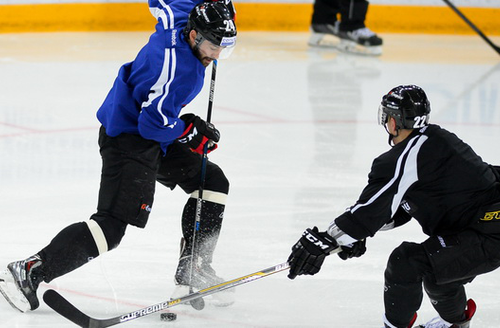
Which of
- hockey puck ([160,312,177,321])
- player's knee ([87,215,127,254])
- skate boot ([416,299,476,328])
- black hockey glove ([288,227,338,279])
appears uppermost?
black hockey glove ([288,227,338,279])

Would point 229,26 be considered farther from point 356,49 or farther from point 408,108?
point 356,49

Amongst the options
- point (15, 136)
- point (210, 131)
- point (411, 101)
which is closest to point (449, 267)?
point (411, 101)

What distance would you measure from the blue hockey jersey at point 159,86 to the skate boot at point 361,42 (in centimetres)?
552

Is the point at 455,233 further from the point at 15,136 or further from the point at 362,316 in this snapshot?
the point at 15,136

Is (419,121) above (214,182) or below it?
above

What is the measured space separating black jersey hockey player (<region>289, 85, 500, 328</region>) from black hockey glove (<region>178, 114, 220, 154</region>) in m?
0.59

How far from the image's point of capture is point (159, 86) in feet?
9.02

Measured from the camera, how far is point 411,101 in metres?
2.60

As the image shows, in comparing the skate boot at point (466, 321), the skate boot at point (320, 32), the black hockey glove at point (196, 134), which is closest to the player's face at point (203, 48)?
the black hockey glove at point (196, 134)

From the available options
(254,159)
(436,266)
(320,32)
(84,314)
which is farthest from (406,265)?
(320,32)

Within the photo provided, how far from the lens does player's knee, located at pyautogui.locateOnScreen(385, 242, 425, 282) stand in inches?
102

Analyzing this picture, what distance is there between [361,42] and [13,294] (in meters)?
5.94

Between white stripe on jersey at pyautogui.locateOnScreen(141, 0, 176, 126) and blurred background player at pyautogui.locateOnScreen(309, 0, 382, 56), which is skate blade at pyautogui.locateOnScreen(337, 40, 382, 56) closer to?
blurred background player at pyautogui.locateOnScreen(309, 0, 382, 56)

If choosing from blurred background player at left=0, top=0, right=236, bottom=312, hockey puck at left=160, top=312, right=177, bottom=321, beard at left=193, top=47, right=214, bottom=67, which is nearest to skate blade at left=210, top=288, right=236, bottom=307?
hockey puck at left=160, top=312, right=177, bottom=321
